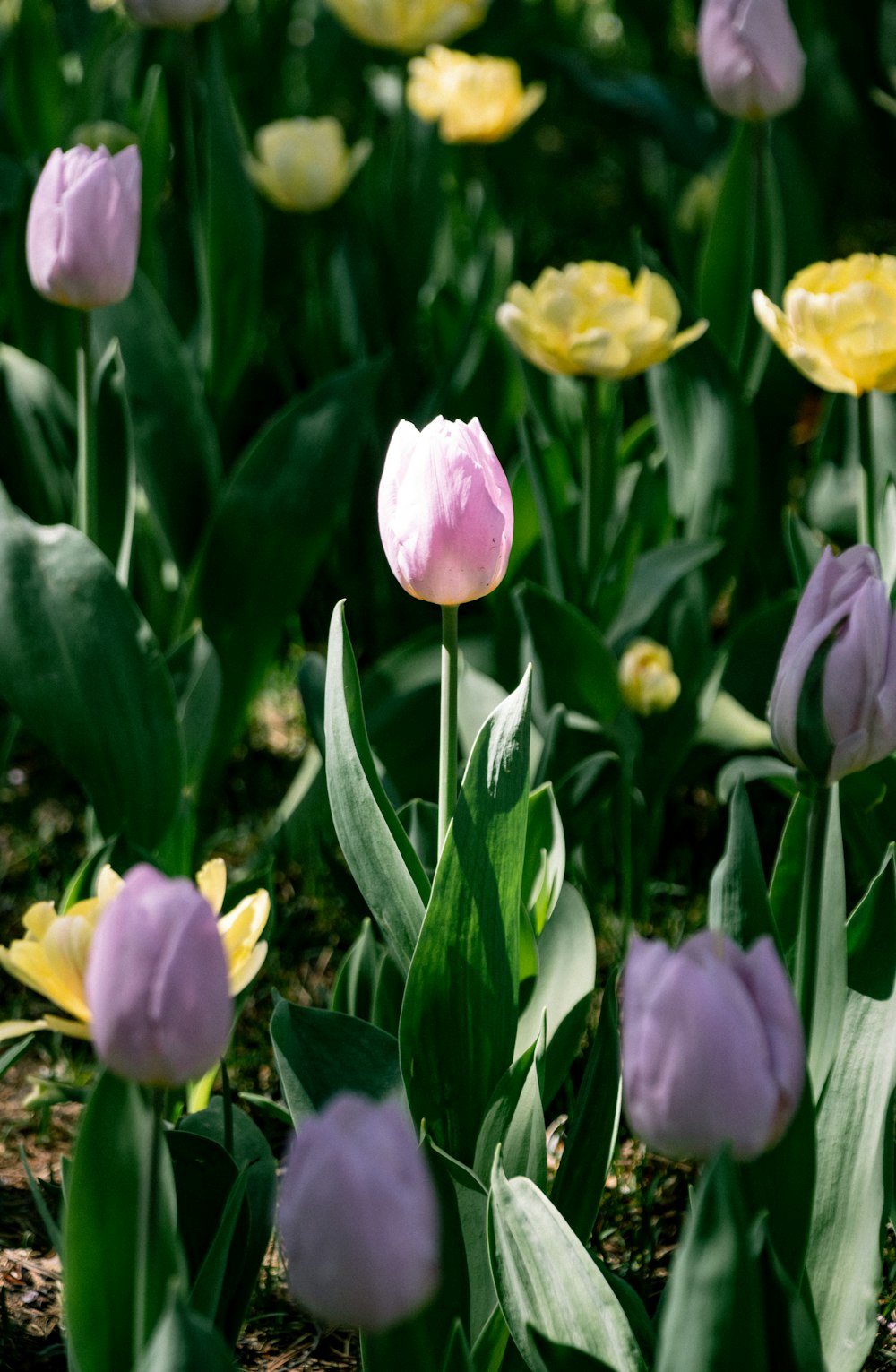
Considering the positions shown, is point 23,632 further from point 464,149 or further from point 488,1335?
point 464,149

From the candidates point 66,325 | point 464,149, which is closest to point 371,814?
point 66,325

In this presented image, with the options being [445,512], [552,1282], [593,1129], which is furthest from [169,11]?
[552,1282]

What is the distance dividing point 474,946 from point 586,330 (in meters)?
0.85

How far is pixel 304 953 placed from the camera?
184 cm

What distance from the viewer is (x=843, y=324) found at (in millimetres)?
1429

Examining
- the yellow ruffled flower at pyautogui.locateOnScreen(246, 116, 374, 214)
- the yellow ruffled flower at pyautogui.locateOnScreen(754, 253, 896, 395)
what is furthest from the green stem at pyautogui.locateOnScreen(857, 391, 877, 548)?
the yellow ruffled flower at pyautogui.locateOnScreen(246, 116, 374, 214)

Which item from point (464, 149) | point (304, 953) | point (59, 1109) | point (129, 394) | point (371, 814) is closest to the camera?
point (371, 814)

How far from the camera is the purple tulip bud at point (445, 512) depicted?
1001 mm

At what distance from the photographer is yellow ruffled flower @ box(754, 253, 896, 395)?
55.9 inches

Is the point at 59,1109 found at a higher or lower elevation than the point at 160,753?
lower

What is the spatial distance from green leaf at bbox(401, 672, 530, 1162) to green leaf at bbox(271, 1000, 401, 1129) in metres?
0.04

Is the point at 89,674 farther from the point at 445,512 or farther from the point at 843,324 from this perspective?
the point at 843,324

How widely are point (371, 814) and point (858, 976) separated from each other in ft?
1.23

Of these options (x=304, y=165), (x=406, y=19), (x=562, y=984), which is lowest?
(x=562, y=984)
